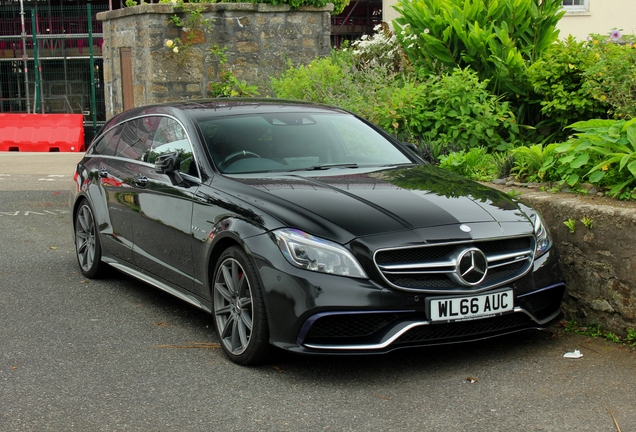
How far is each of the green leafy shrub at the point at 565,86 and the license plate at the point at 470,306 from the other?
507 cm

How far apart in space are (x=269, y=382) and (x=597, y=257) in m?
2.22

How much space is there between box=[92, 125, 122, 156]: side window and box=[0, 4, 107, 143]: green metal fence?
74.1ft

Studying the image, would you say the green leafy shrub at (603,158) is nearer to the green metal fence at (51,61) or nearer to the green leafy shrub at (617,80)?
the green leafy shrub at (617,80)

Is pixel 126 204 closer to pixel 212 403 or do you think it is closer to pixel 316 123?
pixel 316 123

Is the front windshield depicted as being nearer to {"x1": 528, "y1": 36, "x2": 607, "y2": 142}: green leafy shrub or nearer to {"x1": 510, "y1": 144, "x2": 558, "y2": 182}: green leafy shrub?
{"x1": 510, "y1": 144, "x2": 558, "y2": 182}: green leafy shrub

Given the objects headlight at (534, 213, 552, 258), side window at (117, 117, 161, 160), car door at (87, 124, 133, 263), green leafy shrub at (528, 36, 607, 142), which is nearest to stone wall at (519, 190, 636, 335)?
headlight at (534, 213, 552, 258)

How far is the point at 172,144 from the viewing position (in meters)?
6.37

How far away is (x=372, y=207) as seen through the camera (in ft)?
16.8

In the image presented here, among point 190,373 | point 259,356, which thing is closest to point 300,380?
point 259,356

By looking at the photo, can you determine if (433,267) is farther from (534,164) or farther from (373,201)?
(534,164)

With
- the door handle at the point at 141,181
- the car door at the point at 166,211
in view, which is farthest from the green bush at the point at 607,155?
the door handle at the point at 141,181

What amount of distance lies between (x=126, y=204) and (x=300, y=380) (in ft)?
7.94

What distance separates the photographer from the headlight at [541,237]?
527 cm

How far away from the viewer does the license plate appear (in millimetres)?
4777
